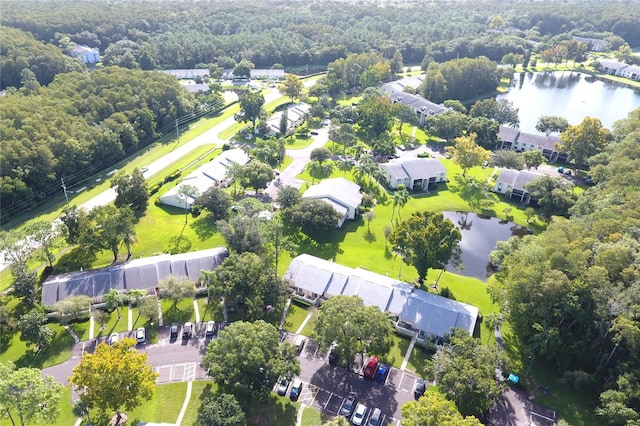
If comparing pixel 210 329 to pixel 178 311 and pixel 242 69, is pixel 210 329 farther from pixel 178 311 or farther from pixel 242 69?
pixel 242 69

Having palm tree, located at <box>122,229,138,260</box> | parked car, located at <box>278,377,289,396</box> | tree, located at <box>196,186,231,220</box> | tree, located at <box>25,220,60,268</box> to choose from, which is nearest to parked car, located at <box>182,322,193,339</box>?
parked car, located at <box>278,377,289,396</box>

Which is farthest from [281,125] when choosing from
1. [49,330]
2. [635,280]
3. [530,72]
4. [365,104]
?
[530,72]

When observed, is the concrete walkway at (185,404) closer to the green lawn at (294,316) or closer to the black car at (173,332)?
the black car at (173,332)

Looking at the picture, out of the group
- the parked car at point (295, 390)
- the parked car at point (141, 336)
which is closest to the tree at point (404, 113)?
the parked car at point (295, 390)

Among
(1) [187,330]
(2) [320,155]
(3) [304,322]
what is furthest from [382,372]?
(2) [320,155]

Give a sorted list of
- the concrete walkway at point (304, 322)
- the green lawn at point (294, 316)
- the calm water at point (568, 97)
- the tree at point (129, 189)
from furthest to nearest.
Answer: the calm water at point (568, 97), the tree at point (129, 189), the green lawn at point (294, 316), the concrete walkway at point (304, 322)

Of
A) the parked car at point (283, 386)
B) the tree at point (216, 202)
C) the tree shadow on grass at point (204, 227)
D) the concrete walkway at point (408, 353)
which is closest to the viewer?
the parked car at point (283, 386)

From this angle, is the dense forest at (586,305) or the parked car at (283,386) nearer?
the dense forest at (586,305)
